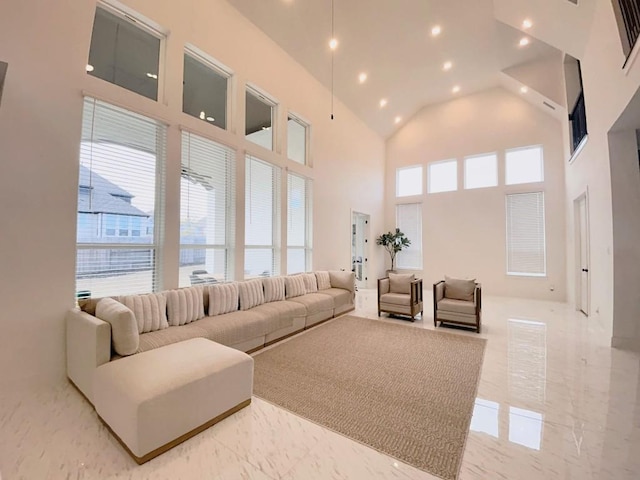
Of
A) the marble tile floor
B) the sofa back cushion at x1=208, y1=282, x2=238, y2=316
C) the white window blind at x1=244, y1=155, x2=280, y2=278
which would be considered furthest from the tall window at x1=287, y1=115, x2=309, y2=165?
the marble tile floor

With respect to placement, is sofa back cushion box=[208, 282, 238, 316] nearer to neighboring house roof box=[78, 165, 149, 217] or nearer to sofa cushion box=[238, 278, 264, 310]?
sofa cushion box=[238, 278, 264, 310]

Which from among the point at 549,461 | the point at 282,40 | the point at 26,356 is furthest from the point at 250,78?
the point at 549,461

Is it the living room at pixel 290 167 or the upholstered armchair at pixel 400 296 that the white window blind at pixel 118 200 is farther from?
the upholstered armchair at pixel 400 296

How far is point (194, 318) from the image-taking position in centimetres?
337

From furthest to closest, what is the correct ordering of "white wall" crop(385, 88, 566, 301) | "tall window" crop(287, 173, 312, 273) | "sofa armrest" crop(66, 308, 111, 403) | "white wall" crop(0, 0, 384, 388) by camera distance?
"white wall" crop(385, 88, 566, 301) → "tall window" crop(287, 173, 312, 273) → "white wall" crop(0, 0, 384, 388) → "sofa armrest" crop(66, 308, 111, 403)

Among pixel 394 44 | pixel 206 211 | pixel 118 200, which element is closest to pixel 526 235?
pixel 394 44

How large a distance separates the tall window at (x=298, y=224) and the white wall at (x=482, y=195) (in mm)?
3945

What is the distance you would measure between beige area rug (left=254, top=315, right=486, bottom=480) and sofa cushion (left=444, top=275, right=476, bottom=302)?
86 cm

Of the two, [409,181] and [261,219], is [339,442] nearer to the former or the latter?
[261,219]

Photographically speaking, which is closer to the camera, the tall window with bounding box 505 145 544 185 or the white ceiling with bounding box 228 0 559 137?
the white ceiling with bounding box 228 0 559 137

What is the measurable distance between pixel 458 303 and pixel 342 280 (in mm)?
2206

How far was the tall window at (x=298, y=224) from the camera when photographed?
18.3ft

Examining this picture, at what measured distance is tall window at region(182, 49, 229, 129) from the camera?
3.97m

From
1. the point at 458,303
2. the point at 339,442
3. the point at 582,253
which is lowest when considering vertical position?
the point at 339,442
